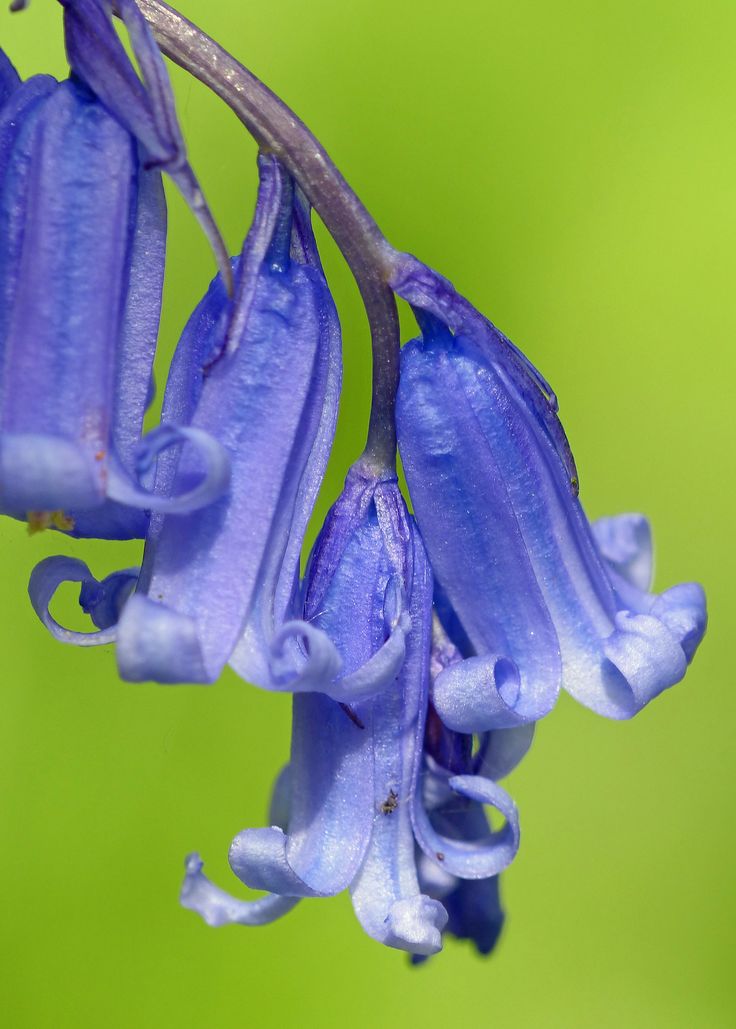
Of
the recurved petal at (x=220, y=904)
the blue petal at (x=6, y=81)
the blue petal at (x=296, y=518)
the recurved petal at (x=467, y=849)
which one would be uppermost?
the blue petal at (x=6, y=81)

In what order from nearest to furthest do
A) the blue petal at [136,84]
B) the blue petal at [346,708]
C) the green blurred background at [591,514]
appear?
the blue petal at [136,84] < the blue petal at [346,708] < the green blurred background at [591,514]

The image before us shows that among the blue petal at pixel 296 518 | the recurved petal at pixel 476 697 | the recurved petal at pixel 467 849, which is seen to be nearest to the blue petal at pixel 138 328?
the blue petal at pixel 296 518

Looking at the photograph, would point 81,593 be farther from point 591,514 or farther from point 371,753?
point 591,514

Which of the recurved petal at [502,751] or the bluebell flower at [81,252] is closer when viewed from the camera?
the bluebell flower at [81,252]

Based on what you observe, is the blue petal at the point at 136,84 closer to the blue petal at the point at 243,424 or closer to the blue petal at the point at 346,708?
the blue petal at the point at 243,424

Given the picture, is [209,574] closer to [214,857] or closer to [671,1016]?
[214,857]

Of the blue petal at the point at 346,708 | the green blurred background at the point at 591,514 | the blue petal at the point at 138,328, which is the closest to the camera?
the blue petal at the point at 138,328

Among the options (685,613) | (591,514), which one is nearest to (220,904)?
(685,613)
